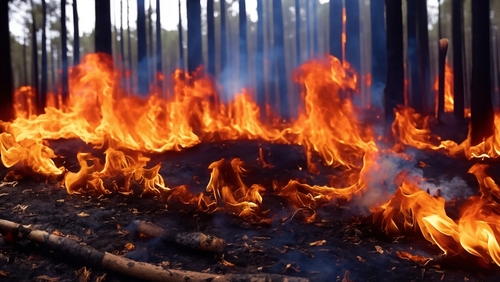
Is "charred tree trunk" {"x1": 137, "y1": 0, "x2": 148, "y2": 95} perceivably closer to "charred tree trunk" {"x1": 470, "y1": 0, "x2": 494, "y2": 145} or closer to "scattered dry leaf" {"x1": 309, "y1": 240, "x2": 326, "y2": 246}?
"charred tree trunk" {"x1": 470, "y1": 0, "x2": 494, "y2": 145}

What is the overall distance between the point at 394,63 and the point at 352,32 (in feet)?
15.8

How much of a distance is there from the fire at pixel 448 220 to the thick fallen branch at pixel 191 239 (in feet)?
9.20

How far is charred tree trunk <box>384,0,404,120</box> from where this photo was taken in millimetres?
10648

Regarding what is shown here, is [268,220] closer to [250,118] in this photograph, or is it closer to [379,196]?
[379,196]

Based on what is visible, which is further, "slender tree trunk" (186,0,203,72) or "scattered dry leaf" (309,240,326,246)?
"slender tree trunk" (186,0,203,72)

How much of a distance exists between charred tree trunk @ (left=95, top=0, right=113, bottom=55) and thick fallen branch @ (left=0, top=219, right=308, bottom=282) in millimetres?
9190

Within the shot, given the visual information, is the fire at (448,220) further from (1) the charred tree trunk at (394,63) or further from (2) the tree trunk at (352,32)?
(2) the tree trunk at (352,32)

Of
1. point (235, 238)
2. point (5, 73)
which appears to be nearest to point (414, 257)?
point (235, 238)

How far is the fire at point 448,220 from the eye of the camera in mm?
5168

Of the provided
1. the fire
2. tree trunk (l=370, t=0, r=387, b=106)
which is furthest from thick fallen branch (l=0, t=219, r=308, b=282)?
tree trunk (l=370, t=0, r=387, b=106)

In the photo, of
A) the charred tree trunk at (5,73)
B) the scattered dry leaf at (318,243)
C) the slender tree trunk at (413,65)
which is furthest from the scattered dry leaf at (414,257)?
the charred tree trunk at (5,73)

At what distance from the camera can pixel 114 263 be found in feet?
15.8

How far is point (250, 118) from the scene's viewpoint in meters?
13.5

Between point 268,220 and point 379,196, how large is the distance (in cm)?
216
